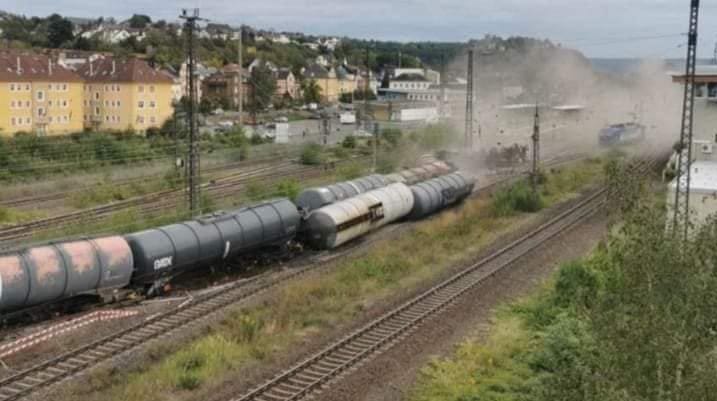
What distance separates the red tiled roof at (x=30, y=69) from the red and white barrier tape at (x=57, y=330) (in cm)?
5189

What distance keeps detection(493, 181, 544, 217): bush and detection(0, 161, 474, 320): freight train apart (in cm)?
382

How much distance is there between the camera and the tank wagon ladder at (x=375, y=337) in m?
15.7

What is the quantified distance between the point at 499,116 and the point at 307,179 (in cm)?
4492

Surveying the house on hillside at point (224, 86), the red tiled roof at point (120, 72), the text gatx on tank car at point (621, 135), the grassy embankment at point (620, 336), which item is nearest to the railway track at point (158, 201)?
the grassy embankment at point (620, 336)

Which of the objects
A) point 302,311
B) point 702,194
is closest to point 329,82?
point 702,194

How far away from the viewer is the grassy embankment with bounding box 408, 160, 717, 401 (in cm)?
851

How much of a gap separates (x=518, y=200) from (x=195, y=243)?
2049 centimetres

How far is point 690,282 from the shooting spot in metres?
10.7

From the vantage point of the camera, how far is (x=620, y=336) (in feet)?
31.2

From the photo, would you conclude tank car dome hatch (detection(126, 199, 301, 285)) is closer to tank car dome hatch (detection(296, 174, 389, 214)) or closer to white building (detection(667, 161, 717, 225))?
tank car dome hatch (detection(296, 174, 389, 214))

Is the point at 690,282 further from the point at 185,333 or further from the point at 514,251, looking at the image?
the point at 514,251

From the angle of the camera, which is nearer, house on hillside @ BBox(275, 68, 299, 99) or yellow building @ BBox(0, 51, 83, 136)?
yellow building @ BBox(0, 51, 83, 136)

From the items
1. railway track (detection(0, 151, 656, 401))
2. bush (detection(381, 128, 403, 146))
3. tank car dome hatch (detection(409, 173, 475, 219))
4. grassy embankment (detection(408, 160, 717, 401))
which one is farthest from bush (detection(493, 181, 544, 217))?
bush (detection(381, 128, 403, 146))

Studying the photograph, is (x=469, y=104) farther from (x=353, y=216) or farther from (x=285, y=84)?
(x=285, y=84)
